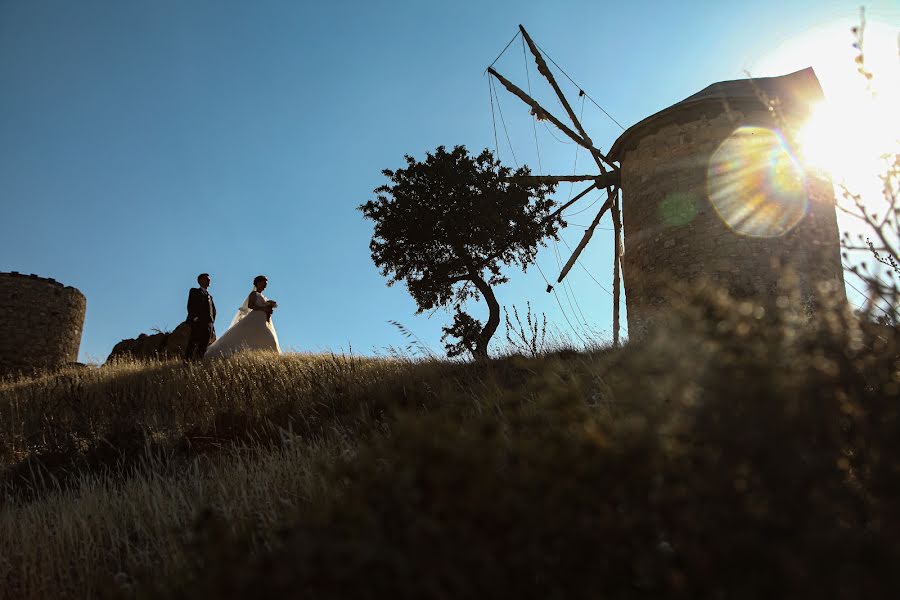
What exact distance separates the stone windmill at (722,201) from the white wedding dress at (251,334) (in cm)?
735

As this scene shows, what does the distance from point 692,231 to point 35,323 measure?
17.7 m

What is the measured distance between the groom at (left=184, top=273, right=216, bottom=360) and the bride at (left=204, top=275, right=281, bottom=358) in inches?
14.4

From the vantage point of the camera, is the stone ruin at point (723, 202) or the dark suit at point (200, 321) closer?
the stone ruin at point (723, 202)

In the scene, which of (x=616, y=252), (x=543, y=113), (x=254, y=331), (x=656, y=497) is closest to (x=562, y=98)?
(x=543, y=113)

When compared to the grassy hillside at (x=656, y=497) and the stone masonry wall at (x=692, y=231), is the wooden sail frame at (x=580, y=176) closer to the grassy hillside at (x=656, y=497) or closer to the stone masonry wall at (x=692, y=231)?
the stone masonry wall at (x=692, y=231)

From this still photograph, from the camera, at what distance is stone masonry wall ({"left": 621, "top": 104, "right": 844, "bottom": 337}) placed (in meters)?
10.5

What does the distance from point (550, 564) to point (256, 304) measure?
40.1ft

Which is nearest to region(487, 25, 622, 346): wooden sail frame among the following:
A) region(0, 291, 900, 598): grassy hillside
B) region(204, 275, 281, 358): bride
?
region(204, 275, 281, 358): bride

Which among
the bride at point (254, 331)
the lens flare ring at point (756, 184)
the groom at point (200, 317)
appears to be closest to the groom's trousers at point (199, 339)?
the groom at point (200, 317)

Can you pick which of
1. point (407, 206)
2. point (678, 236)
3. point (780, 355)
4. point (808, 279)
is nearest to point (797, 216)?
point (808, 279)

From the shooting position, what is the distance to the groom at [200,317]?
12.8 metres

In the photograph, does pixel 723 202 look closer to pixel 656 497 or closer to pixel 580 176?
pixel 580 176

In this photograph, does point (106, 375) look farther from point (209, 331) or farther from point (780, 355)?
point (780, 355)

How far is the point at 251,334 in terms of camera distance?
12812 millimetres
